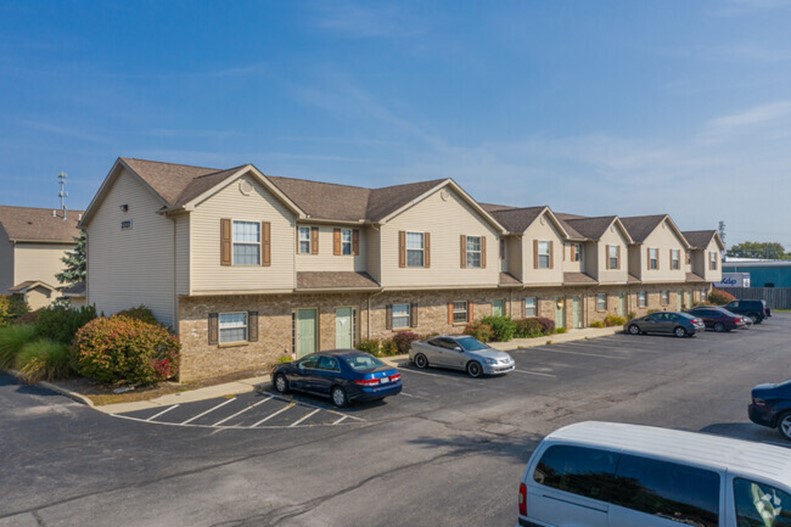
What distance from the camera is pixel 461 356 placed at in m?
21.6

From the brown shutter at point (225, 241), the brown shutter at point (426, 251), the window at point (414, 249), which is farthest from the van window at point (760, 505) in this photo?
the brown shutter at point (426, 251)

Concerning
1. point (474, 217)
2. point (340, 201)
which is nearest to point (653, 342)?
point (474, 217)

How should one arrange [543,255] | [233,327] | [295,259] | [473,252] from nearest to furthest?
[233,327], [295,259], [473,252], [543,255]

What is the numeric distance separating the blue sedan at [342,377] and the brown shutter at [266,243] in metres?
4.88

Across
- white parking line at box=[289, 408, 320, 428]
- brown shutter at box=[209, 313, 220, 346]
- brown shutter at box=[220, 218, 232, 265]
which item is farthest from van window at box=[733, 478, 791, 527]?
brown shutter at box=[209, 313, 220, 346]

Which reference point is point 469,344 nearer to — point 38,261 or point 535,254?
point 535,254

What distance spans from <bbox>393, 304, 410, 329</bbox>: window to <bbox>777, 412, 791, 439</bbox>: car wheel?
1656cm

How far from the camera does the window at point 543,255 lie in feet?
113

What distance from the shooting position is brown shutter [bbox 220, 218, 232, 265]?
795 inches

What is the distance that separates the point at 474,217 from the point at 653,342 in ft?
42.2

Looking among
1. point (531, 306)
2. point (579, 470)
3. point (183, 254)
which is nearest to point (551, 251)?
point (531, 306)

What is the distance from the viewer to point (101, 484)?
1052 cm

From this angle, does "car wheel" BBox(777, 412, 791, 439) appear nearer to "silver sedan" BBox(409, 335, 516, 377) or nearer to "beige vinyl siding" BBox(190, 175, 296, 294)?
"silver sedan" BBox(409, 335, 516, 377)

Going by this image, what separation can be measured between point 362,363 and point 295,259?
7372 millimetres
